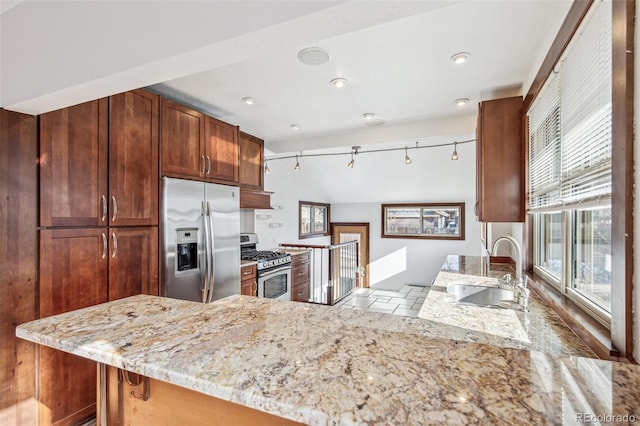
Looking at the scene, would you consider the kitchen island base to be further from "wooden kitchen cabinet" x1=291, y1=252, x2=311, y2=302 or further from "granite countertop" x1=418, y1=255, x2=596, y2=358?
"wooden kitchen cabinet" x1=291, y1=252, x2=311, y2=302

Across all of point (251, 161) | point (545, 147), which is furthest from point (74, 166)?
point (545, 147)

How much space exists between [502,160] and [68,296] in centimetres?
311

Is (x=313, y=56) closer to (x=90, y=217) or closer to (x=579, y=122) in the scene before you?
(x=579, y=122)

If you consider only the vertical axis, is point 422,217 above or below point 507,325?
above

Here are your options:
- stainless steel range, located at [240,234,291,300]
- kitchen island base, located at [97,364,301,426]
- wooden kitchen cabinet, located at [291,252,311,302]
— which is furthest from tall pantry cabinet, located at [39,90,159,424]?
wooden kitchen cabinet, located at [291,252,311,302]

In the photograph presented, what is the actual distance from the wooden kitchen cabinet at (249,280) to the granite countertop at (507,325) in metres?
2.20

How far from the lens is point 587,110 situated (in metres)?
1.23

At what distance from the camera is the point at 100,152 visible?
2.09 meters

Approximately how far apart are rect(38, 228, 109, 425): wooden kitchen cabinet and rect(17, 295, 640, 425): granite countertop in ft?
3.40

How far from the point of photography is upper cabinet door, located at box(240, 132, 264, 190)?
12.1ft

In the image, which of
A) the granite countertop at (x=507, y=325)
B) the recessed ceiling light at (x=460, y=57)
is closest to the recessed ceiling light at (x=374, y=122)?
the recessed ceiling light at (x=460, y=57)

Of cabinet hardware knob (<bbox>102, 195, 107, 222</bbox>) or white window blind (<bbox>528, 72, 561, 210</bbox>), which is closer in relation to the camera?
white window blind (<bbox>528, 72, 561, 210</bbox>)

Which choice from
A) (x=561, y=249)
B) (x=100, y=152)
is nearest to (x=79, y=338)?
(x=100, y=152)

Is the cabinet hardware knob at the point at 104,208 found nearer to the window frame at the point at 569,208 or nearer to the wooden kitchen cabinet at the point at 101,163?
the wooden kitchen cabinet at the point at 101,163
